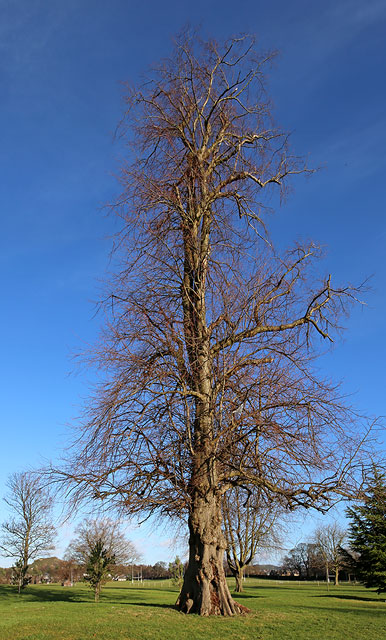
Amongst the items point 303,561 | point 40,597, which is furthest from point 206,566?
point 303,561

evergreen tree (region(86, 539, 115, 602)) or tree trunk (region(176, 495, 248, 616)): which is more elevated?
tree trunk (region(176, 495, 248, 616))

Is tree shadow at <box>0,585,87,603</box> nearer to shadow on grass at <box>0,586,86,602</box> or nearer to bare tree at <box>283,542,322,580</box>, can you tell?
shadow on grass at <box>0,586,86,602</box>

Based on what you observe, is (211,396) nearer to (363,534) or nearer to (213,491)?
(213,491)

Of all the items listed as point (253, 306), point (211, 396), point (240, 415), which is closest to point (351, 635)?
point (240, 415)

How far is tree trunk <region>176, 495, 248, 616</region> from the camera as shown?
33.6 ft

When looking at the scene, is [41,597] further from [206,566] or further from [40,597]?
[206,566]

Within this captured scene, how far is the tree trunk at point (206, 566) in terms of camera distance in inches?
404

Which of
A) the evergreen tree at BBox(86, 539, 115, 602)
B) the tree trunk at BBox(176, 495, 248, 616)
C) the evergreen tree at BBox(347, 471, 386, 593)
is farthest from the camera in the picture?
the evergreen tree at BBox(347, 471, 386, 593)

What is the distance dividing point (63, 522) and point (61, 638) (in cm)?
212

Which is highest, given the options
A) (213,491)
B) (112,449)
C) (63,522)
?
(112,449)

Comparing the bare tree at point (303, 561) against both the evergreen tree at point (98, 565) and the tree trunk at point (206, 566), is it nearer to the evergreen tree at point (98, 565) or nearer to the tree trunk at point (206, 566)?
the evergreen tree at point (98, 565)

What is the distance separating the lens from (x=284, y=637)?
8.32 meters

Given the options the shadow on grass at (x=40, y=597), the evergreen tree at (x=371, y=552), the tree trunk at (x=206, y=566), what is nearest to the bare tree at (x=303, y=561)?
the evergreen tree at (x=371, y=552)

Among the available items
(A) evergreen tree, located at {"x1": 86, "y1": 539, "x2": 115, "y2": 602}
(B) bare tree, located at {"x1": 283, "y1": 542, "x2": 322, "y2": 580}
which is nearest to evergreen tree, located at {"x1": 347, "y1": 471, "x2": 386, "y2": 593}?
(A) evergreen tree, located at {"x1": 86, "y1": 539, "x2": 115, "y2": 602}
